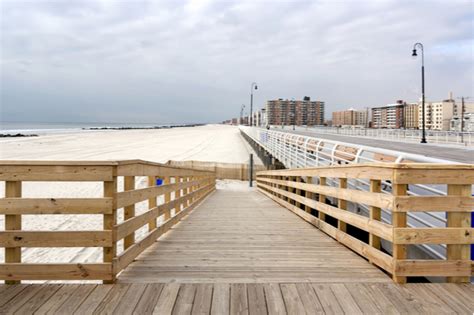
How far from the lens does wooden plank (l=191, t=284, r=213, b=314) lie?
309 centimetres

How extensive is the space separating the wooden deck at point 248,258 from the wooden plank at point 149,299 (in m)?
0.15

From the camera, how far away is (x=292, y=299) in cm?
330

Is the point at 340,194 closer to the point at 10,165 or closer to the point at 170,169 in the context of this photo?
the point at 170,169

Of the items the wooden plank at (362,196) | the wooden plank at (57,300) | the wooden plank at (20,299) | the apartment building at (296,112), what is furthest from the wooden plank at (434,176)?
the apartment building at (296,112)

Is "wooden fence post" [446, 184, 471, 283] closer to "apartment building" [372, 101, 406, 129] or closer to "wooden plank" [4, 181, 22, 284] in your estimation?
"wooden plank" [4, 181, 22, 284]

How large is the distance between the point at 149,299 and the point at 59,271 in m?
0.98

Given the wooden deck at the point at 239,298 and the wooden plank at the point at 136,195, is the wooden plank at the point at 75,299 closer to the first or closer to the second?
the wooden deck at the point at 239,298

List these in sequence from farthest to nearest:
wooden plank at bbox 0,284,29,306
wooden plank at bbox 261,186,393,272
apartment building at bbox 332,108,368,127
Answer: apartment building at bbox 332,108,368,127 < wooden plank at bbox 261,186,393,272 < wooden plank at bbox 0,284,29,306

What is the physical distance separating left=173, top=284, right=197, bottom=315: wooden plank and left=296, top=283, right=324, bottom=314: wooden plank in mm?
955

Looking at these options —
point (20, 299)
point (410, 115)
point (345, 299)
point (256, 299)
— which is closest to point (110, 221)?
point (20, 299)

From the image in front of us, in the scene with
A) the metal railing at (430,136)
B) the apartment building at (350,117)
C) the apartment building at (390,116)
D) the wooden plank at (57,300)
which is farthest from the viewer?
Result: the apartment building at (350,117)

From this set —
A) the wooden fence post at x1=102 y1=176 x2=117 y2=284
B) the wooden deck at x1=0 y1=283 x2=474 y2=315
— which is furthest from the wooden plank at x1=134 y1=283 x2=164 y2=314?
the wooden fence post at x1=102 y1=176 x2=117 y2=284

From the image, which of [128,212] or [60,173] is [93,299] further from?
[60,173]

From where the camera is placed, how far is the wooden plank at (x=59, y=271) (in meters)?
3.57
